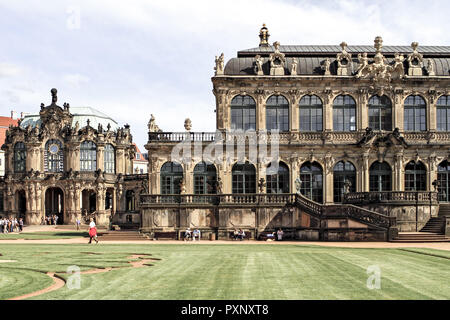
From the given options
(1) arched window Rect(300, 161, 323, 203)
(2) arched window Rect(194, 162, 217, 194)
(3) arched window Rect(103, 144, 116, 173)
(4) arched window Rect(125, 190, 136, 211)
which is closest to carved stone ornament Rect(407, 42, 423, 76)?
(1) arched window Rect(300, 161, 323, 203)

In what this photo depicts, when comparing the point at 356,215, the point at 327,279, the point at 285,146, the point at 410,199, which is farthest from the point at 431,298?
the point at 285,146

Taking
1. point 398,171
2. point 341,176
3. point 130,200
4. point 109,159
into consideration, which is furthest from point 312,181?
point 109,159

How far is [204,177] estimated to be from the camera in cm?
6272

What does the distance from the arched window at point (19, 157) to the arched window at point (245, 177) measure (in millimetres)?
42500

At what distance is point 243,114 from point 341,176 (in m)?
11.5

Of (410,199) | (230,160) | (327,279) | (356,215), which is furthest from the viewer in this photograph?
(230,160)

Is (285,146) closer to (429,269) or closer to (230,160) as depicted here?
(230,160)

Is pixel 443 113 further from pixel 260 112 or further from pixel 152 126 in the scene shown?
pixel 152 126

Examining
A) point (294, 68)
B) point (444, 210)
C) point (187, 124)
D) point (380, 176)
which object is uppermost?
point (294, 68)

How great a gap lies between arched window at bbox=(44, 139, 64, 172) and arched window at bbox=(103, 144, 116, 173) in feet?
20.5

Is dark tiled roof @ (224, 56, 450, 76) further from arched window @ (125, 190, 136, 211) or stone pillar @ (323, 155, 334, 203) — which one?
arched window @ (125, 190, 136, 211)

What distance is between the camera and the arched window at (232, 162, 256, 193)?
62.6 metres

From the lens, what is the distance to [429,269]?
87.3 feet
